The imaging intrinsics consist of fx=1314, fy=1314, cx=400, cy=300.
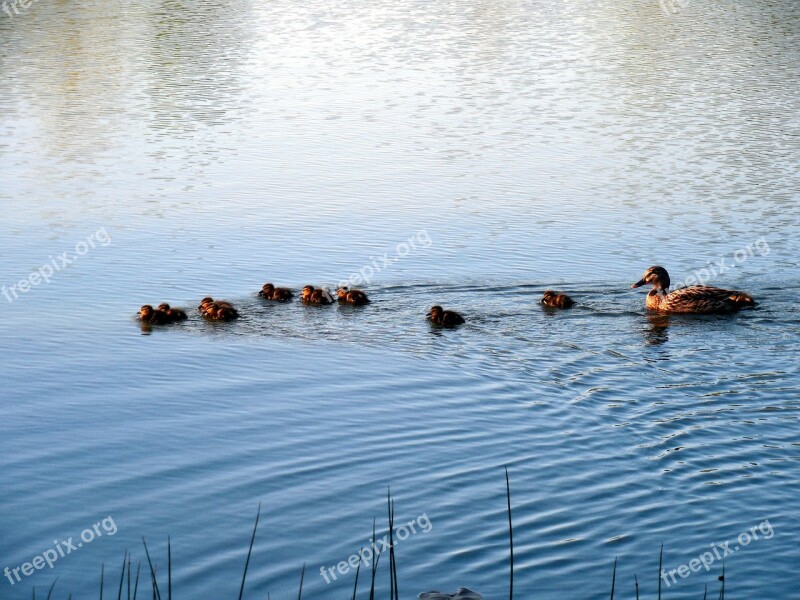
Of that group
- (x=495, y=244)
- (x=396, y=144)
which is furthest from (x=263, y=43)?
(x=495, y=244)

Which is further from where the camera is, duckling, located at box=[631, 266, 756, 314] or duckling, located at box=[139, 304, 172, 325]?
duckling, located at box=[631, 266, 756, 314]

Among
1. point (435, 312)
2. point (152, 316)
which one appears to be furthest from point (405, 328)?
point (152, 316)

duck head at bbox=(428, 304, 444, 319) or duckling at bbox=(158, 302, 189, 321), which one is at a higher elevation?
duckling at bbox=(158, 302, 189, 321)

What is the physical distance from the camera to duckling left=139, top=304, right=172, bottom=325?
42.5 ft

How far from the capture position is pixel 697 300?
13297mm

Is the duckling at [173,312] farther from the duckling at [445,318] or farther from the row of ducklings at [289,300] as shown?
the duckling at [445,318]

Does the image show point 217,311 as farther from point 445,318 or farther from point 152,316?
point 445,318

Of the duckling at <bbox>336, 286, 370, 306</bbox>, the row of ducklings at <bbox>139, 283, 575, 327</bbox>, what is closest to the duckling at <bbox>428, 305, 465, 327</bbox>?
the row of ducklings at <bbox>139, 283, 575, 327</bbox>

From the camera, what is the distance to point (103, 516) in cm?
854

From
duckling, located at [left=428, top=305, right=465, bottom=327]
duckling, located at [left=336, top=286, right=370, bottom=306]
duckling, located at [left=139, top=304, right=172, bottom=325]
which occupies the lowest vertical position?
duckling, located at [left=428, top=305, right=465, bottom=327]

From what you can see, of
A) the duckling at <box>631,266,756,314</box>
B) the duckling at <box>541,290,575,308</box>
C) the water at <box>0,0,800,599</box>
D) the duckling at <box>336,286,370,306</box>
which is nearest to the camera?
the water at <box>0,0,800,599</box>

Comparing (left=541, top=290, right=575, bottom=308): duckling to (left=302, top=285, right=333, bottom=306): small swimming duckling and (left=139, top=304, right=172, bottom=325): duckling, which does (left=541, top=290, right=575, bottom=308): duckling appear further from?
(left=139, top=304, right=172, bottom=325): duckling

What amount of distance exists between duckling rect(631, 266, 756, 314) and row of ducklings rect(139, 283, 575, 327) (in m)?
0.90

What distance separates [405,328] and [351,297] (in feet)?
2.58
